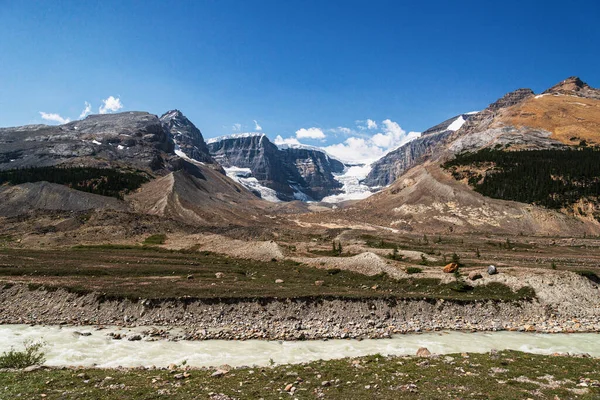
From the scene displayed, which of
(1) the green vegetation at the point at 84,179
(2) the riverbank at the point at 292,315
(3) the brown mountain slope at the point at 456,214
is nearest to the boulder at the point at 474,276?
(2) the riverbank at the point at 292,315

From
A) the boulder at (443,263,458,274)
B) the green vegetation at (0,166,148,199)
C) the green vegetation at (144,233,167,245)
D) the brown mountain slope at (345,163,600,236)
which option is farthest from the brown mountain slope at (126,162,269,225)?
the boulder at (443,263,458,274)

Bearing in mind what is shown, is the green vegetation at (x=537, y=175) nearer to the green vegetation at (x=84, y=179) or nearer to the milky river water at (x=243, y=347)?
the milky river water at (x=243, y=347)

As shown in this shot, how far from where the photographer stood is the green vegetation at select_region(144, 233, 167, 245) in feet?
279

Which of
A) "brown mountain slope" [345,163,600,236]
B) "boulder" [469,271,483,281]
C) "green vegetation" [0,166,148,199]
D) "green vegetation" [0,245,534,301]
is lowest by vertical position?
"green vegetation" [0,245,534,301]

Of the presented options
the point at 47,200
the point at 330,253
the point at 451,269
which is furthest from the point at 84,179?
the point at 451,269

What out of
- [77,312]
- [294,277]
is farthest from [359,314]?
[77,312]

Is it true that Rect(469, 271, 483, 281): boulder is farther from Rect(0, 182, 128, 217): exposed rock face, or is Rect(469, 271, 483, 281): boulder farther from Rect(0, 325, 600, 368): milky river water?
Rect(0, 182, 128, 217): exposed rock face

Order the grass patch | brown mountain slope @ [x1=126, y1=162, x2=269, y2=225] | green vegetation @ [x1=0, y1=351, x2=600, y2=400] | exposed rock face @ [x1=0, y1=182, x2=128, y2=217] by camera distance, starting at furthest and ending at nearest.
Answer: brown mountain slope @ [x1=126, y1=162, x2=269, y2=225], exposed rock face @ [x1=0, y1=182, x2=128, y2=217], the grass patch, green vegetation @ [x1=0, y1=351, x2=600, y2=400]

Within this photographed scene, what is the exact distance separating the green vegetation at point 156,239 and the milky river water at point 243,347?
5434 cm

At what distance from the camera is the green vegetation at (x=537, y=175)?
132125 mm

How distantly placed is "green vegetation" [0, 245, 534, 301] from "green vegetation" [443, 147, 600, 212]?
394ft

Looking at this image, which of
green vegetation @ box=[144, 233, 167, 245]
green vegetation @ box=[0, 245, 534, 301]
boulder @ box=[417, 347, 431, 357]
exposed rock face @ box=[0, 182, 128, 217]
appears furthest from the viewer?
exposed rock face @ box=[0, 182, 128, 217]

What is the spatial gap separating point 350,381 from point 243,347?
1249cm

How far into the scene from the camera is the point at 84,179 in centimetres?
16812
